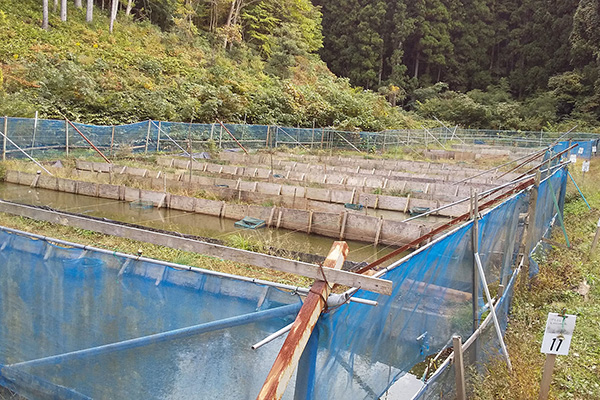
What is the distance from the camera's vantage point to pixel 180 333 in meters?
2.68

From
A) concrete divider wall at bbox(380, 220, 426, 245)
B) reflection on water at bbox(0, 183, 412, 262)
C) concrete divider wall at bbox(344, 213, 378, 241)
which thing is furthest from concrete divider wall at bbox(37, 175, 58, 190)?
concrete divider wall at bbox(380, 220, 426, 245)

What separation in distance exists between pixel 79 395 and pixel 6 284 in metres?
1.07

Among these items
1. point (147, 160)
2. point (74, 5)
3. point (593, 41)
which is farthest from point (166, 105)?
point (593, 41)

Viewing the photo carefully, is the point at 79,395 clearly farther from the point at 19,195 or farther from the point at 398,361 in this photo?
the point at 19,195

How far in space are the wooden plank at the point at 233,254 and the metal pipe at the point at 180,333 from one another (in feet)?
0.85

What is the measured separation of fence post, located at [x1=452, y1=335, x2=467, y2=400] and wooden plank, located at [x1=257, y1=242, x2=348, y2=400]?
67.0 inches

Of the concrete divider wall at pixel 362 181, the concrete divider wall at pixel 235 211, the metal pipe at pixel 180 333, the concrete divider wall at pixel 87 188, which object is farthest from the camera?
the concrete divider wall at pixel 362 181

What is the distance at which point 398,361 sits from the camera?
339 centimetres

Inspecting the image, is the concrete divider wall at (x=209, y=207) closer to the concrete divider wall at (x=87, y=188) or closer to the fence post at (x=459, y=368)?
the concrete divider wall at (x=87, y=188)

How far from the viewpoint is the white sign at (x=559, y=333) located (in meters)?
3.47

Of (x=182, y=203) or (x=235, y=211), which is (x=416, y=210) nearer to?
(x=235, y=211)

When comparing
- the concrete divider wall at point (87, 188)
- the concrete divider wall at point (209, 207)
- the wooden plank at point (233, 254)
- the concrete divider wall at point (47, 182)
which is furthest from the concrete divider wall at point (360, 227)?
the concrete divider wall at point (47, 182)

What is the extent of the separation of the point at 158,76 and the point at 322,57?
33.8 metres

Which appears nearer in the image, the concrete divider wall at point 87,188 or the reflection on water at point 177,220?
the reflection on water at point 177,220
